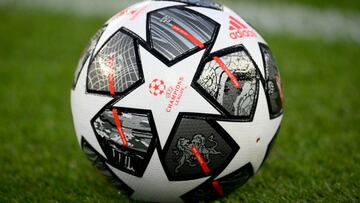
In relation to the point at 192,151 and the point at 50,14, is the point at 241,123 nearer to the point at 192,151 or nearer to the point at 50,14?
the point at 192,151

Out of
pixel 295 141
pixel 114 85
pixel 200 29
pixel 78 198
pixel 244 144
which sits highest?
pixel 200 29

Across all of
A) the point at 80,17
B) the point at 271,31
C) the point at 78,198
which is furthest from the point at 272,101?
the point at 80,17

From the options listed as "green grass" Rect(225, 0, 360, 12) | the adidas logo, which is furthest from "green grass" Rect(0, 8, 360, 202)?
"green grass" Rect(225, 0, 360, 12)

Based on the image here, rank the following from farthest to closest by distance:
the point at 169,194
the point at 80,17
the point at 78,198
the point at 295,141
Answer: the point at 80,17 → the point at 295,141 → the point at 78,198 → the point at 169,194

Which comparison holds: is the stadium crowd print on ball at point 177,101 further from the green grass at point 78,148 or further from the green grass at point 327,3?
the green grass at point 327,3

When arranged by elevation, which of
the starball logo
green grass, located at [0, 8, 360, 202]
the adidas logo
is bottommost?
green grass, located at [0, 8, 360, 202]

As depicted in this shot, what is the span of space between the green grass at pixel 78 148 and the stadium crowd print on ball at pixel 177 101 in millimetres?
417

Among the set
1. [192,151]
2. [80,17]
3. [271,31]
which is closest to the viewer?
[192,151]

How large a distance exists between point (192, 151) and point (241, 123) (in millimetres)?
328

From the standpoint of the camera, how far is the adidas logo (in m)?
2.84

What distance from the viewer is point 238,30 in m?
2.89

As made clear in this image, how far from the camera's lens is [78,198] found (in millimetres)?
3221

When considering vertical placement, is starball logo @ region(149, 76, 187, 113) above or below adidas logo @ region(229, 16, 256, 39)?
below

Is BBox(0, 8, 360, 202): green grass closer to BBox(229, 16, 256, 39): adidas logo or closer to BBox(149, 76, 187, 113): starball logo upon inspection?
BBox(149, 76, 187, 113): starball logo
